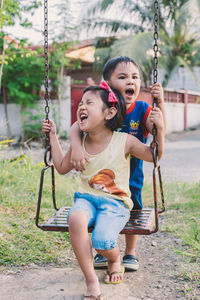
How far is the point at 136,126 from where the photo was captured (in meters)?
2.55

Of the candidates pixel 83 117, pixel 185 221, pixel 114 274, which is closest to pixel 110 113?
pixel 83 117

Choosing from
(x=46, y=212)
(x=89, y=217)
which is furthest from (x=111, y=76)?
(x=46, y=212)

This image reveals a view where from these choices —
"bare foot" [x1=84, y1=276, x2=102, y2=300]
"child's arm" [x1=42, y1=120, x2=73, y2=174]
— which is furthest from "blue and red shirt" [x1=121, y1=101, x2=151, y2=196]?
"bare foot" [x1=84, y1=276, x2=102, y2=300]

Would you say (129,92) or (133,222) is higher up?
(129,92)

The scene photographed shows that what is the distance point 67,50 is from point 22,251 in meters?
9.29

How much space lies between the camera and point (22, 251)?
2.88 metres

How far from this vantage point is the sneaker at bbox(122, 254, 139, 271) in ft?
8.61

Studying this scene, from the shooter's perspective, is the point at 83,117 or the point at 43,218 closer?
the point at 83,117

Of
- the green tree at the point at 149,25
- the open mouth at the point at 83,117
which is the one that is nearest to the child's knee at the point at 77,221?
the open mouth at the point at 83,117

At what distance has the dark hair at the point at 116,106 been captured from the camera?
2.32 m

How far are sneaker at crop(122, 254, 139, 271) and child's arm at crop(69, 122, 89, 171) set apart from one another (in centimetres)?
80

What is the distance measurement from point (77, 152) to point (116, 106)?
14.7 inches

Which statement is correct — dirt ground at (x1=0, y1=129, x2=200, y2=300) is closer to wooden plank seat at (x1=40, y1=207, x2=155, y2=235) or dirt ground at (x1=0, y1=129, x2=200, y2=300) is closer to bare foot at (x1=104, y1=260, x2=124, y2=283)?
bare foot at (x1=104, y1=260, x2=124, y2=283)

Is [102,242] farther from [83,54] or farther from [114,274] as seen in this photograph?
[83,54]
